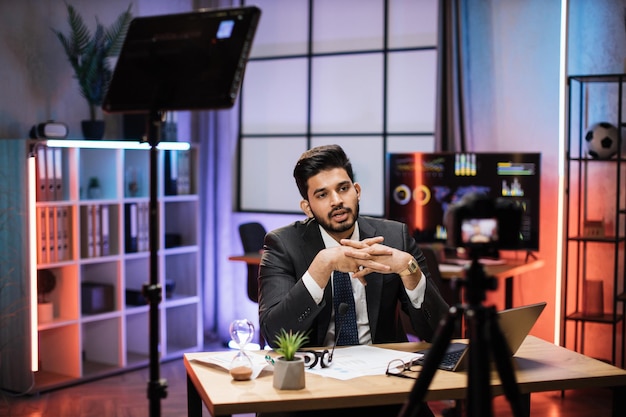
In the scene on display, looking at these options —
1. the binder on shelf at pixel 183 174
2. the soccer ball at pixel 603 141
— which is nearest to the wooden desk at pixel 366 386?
the soccer ball at pixel 603 141

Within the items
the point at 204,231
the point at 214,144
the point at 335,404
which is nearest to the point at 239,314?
the point at 204,231

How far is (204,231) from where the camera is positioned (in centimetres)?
631

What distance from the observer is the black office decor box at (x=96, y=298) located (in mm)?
5074

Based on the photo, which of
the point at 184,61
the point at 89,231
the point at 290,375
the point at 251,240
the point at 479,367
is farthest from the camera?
the point at 251,240

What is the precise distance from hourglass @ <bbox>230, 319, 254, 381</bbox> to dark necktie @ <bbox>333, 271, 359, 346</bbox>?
14.9 inches

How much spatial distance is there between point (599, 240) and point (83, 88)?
11.2ft

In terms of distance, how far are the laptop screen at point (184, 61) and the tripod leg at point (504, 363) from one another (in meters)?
0.78

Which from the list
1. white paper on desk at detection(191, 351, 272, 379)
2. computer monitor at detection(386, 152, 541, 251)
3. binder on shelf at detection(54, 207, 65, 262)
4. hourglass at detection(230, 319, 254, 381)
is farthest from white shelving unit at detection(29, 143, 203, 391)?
hourglass at detection(230, 319, 254, 381)

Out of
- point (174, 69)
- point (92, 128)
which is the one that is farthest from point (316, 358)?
point (92, 128)

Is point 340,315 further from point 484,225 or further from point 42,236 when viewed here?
point 42,236

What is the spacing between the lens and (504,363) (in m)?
1.71

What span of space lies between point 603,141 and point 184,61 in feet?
11.6

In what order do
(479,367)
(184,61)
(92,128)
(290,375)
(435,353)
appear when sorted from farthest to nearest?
(92,128) < (290,375) < (184,61) < (435,353) < (479,367)

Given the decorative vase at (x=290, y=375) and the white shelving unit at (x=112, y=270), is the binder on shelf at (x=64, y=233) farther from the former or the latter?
the decorative vase at (x=290, y=375)
